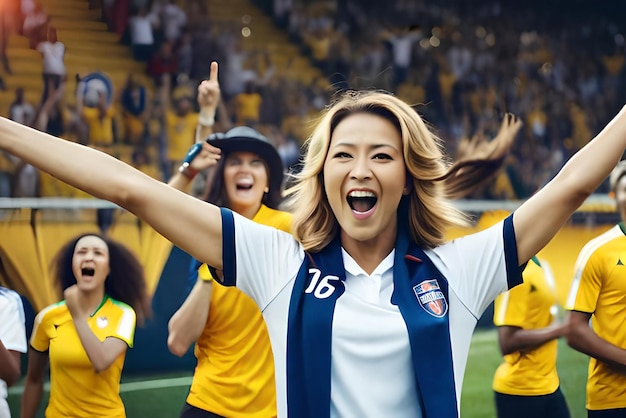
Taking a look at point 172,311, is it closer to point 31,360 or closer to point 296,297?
point 31,360

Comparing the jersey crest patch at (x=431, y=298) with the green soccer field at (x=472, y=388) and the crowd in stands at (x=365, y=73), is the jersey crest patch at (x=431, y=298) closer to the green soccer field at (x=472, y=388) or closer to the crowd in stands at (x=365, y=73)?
the green soccer field at (x=472, y=388)

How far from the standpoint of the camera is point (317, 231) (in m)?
2.12

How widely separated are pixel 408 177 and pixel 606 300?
2241mm

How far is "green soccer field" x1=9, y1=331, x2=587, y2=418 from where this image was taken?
18.5 feet

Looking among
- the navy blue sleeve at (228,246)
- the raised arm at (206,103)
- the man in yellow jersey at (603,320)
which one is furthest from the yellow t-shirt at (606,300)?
the navy blue sleeve at (228,246)

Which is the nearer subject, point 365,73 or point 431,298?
point 431,298

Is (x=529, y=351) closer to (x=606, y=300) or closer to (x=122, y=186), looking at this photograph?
(x=606, y=300)

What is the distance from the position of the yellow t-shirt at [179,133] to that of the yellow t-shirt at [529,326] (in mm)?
3407

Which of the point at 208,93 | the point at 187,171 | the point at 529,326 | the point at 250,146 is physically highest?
the point at 208,93

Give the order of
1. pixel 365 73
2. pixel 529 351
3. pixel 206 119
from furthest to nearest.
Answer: pixel 365 73 → pixel 529 351 → pixel 206 119

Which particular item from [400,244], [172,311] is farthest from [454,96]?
[400,244]

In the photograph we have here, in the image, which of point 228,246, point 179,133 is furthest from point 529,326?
point 179,133

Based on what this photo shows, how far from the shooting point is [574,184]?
198 cm

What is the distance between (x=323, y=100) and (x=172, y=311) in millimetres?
3983
